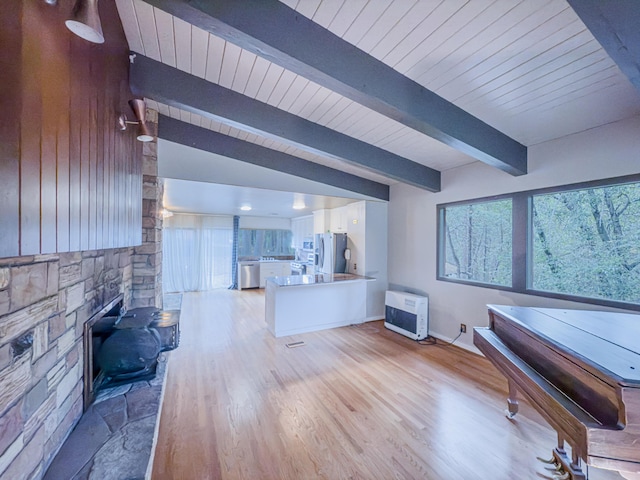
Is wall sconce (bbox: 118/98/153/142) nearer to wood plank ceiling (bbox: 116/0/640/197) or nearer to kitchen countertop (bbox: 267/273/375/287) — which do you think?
wood plank ceiling (bbox: 116/0/640/197)

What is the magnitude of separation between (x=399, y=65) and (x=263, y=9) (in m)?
0.92

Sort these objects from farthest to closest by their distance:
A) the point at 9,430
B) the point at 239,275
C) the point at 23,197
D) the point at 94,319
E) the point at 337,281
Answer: the point at 239,275 < the point at 337,281 < the point at 94,319 < the point at 9,430 < the point at 23,197

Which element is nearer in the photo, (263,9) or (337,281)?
(263,9)

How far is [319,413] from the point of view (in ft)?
7.27

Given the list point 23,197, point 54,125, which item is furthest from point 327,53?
point 23,197

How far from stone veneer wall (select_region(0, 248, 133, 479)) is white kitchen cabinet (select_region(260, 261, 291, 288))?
5953 millimetres

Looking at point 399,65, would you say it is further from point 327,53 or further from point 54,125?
point 54,125

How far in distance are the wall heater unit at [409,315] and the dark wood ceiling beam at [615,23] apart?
3166mm

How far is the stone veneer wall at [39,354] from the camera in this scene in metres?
0.91

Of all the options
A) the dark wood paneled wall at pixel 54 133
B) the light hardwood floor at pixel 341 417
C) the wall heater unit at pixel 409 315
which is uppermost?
the dark wood paneled wall at pixel 54 133

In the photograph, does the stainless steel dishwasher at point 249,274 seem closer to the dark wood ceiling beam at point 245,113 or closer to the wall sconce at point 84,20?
the dark wood ceiling beam at point 245,113

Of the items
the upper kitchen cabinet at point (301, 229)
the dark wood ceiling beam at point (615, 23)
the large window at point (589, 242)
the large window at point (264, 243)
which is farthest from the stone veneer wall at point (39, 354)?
the large window at point (264, 243)

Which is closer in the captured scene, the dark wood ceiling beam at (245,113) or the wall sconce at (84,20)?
the wall sconce at (84,20)

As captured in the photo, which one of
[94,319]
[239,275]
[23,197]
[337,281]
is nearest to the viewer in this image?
[23,197]
